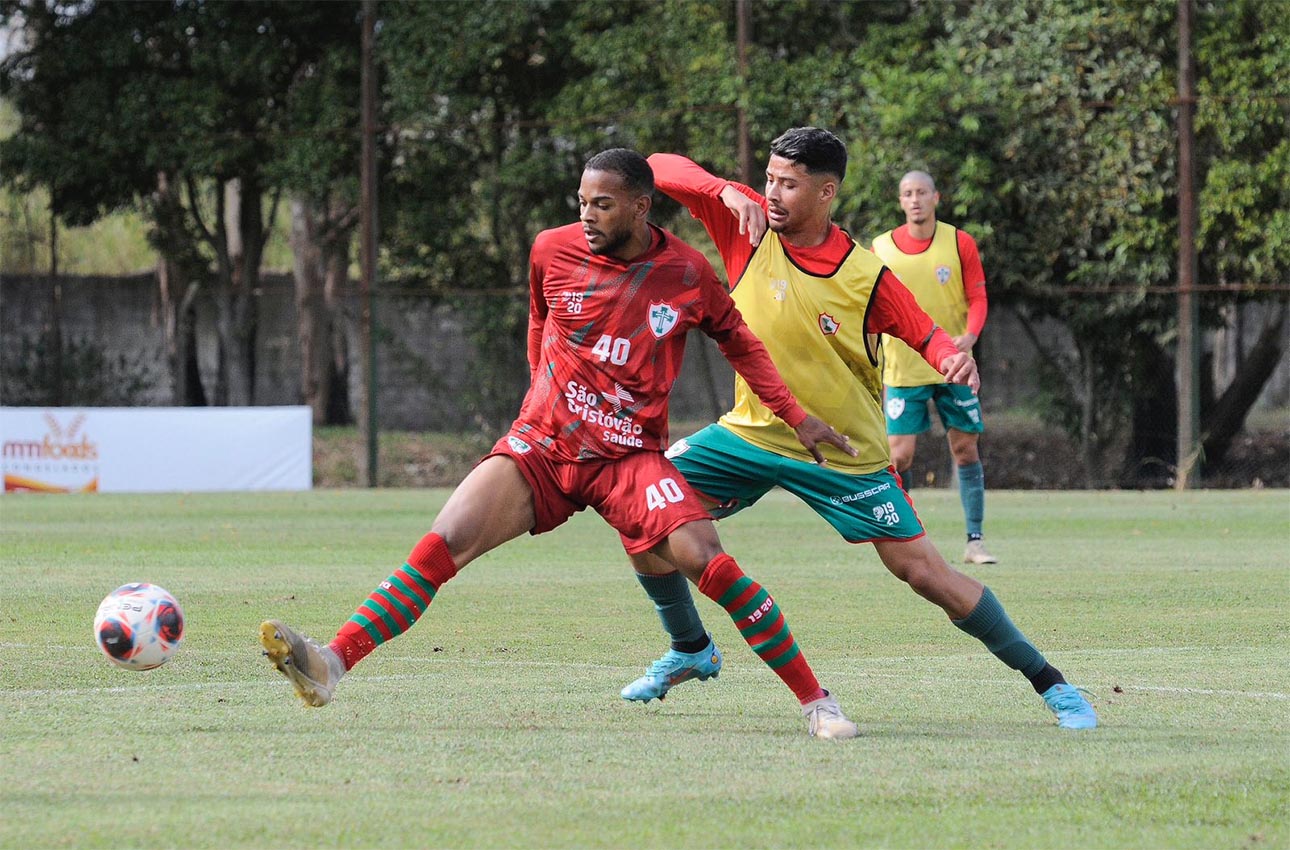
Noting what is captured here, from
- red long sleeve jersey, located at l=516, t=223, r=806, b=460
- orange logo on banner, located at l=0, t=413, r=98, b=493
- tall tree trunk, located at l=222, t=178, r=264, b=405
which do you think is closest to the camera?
red long sleeve jersey, located at l=516, t=223, r=806, b=460

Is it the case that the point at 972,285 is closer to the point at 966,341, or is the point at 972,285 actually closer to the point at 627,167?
the point at 966,341

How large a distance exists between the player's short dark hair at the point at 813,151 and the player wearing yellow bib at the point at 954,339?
17.3ft

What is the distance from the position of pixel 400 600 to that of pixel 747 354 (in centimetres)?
145

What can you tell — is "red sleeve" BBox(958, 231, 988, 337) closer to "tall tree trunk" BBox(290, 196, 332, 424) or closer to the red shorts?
the red shorts

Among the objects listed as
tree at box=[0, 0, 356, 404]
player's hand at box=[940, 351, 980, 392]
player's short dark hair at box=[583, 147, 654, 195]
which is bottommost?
player's hand at box=[940, 351, 980, 392]

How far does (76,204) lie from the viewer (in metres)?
28.9

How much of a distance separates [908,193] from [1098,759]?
742 cm

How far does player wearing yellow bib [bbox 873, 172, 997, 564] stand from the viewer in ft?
38.8

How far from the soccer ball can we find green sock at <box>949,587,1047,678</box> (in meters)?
2.69

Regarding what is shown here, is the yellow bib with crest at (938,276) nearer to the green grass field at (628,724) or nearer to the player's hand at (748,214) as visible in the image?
the green grass field at (628,724)

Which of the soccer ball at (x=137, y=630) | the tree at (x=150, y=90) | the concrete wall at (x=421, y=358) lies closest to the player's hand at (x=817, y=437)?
the soccer ball at (x=137, y=630)

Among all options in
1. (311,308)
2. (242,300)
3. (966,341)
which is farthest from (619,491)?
(311,308)

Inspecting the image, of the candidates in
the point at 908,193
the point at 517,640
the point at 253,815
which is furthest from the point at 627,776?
the point at 908,193

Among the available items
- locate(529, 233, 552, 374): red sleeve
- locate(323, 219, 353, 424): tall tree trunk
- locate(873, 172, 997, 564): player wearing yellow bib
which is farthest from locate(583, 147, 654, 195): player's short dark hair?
locate(323, 219, 353, 424): tall tree trunk
